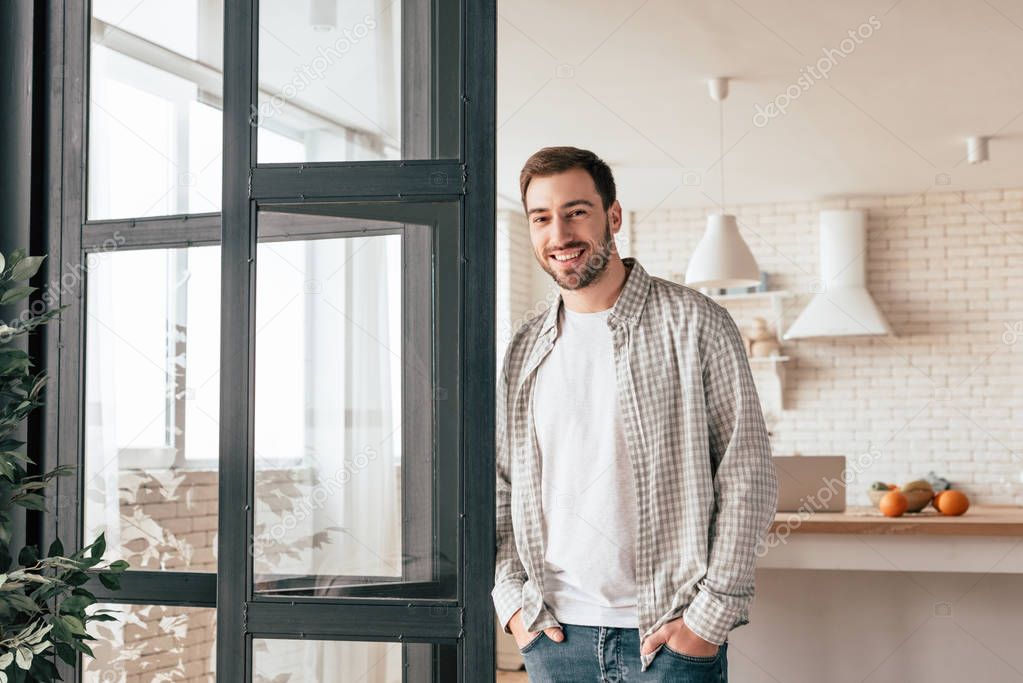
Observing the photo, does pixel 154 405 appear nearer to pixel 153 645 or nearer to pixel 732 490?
pixel 153 645

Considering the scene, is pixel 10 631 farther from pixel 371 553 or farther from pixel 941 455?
pixel 941 455

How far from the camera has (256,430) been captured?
2301 mm

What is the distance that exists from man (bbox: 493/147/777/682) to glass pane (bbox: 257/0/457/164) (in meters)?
0.31

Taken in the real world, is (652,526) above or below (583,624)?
above

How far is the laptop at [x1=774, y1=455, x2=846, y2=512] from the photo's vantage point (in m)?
3.59

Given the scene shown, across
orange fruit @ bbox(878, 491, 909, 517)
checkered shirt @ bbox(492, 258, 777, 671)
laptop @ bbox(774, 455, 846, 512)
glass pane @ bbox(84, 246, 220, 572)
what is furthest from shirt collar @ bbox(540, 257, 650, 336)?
orange fruit @ bbox(878, 491, 909, 517)

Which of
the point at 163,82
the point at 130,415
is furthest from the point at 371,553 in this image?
the point at 163,82

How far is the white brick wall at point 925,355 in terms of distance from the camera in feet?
24.0

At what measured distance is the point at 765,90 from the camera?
516 centimetres

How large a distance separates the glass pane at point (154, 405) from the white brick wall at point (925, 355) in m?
5.80

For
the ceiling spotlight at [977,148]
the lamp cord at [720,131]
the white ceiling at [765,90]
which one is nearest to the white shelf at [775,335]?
the white ceiling at [765,90]

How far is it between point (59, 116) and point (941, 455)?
6.37 meters

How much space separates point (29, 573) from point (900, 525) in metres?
2.46

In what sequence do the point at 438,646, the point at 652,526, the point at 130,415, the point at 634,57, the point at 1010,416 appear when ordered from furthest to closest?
the point at 1010,416, the point at 634,57, the point at 130,415, the point at 438,646, the point at 652,526
